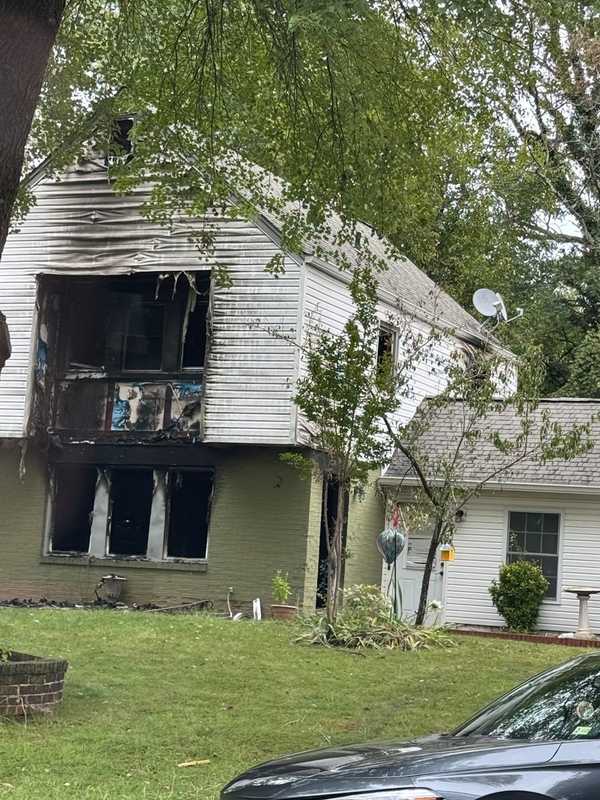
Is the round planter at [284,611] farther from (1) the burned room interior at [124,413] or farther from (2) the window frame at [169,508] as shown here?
(1) the burned room interior at [124,413]

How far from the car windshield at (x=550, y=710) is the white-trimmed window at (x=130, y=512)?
567 inches

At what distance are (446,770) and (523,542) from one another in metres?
16.0

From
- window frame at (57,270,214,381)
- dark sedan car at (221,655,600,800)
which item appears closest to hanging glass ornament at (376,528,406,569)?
window frame at (57,270,214,381)

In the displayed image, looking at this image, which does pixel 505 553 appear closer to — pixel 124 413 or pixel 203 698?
pixel 124 413

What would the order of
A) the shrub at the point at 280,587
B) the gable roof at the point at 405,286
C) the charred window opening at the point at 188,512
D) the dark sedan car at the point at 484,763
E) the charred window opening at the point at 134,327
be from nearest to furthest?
the dark sedan car at the point at 484,763, the shrub at the point at 280,587, the gable roof at the point at 405,286, the charred window opening at the point at 188,512, the charred window opening at the point at 134,327

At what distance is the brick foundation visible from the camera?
9062 millimetres

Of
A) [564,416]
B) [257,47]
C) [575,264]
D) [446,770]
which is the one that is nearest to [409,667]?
[257,47]

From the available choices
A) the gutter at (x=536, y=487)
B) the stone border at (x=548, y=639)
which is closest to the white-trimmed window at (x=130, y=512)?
the gutter at (x=536, y=487)

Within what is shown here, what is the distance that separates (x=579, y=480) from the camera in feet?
64.6

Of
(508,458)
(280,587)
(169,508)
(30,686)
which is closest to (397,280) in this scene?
(508,458)

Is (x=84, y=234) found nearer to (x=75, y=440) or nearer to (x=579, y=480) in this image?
(x=75, y=440)

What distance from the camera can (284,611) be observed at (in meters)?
18.2

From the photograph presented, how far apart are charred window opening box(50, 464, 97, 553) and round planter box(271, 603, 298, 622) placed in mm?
4271

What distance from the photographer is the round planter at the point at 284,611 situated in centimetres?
1816
